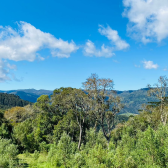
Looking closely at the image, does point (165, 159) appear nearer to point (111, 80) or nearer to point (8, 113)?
point (111, 80)

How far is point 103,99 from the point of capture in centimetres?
2950

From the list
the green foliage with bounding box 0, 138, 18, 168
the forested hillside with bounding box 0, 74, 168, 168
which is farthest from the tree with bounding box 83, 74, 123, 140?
the green foliage with bounding box 0, 138, 18, 168

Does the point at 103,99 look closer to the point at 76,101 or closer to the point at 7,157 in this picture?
the point at 76,101

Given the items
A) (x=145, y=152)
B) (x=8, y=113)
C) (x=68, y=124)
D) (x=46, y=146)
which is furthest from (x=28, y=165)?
(x=8, y=113)

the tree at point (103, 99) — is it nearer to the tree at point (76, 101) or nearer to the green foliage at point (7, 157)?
the tree at point (76, 101)

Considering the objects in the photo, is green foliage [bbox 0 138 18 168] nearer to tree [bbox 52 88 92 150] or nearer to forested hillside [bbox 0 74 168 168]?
forested hillside [bbox 0 74 168 168]

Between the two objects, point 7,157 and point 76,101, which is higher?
point 76,101

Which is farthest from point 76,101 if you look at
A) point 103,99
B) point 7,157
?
point 7,157

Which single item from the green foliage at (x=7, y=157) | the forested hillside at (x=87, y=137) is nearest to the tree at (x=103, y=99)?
the forested hillside at (x=87, y=137)

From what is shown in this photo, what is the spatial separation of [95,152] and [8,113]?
216ft

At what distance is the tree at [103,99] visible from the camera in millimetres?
29156

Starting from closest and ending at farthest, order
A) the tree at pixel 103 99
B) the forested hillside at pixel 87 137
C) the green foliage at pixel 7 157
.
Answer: the forested hillside at pixel 87 137, the green foliage at pixel 7 157, the tree at pixel 103 99

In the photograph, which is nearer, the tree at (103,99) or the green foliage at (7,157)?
the green foliage at (7,157)

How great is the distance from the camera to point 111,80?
29859 mm
